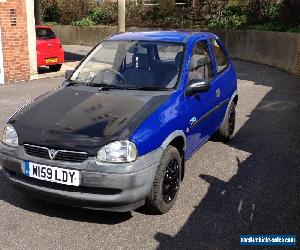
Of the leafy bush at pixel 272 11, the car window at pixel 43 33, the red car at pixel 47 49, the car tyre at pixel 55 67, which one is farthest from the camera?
the leafy bush at pixel 272 11

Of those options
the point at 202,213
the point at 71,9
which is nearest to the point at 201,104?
the point at 202,213

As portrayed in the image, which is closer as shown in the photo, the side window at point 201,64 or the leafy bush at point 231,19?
the side window at point 201,64

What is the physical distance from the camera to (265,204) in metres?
4.41

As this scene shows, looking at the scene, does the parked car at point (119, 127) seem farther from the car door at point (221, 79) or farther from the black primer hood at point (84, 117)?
the car door at point (221, 79)

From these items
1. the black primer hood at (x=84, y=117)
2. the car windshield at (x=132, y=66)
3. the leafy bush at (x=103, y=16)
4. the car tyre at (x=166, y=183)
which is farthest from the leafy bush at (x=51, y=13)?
the car tyre at (x=166, y=183)

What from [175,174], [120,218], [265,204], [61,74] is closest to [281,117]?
[265,204]

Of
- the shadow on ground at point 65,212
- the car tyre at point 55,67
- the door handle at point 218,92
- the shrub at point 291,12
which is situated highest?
the shrub at point 291,12

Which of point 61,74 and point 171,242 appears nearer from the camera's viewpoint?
point 171,242

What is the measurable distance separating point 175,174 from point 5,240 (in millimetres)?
1769

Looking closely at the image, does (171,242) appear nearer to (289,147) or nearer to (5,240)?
(5,240)

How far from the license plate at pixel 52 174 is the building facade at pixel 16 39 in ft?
29.2

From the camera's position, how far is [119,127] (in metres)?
3.72

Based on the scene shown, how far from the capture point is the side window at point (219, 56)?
5.75 metres

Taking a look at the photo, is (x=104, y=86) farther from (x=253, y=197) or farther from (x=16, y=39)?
(x=16, y=39)
